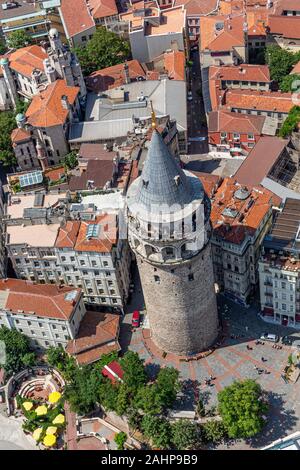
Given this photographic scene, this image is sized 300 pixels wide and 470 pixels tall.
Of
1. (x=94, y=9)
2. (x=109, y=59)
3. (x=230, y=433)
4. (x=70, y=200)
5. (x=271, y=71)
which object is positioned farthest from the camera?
(x=94, y=9)

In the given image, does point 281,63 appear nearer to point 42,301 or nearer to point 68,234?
point 68,234

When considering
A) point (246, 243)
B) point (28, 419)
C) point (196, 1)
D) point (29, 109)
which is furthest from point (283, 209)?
point (196, 1)

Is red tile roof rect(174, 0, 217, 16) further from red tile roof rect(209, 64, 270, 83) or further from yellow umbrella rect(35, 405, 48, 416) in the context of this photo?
yellow umbrella rect(35, 405, 48, 416)

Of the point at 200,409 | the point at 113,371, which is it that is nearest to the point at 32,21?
the point at 113,371

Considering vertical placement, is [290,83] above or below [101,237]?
above

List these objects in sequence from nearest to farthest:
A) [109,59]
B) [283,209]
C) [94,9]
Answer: [283,209] → [109,59] → [94,9]

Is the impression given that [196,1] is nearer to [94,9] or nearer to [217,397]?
[94,9]

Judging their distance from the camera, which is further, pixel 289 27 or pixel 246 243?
pixel 289 27
